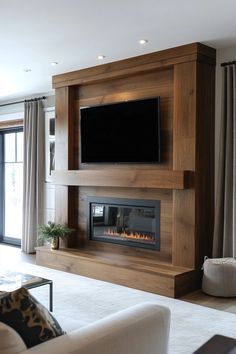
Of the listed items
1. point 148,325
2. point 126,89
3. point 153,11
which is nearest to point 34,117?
point 126,89

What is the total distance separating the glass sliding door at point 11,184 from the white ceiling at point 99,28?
2.39m

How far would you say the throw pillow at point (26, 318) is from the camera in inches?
63.8

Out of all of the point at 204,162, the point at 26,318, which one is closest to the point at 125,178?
the point at 204,162

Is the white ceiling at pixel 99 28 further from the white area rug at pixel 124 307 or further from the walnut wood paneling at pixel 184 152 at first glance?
the white area rug at pixel 124 307

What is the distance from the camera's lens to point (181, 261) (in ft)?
14.8

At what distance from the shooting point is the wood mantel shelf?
440cm

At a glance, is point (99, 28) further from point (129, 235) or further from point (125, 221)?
point (129, 235)

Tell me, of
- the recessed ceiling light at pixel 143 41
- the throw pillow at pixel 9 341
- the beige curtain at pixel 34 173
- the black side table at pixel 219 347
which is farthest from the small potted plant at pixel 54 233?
A: the throw pillow at pixel 9 341

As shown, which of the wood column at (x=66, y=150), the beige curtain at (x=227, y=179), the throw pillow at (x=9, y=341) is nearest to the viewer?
the throw pillow at (x=9, y=341)

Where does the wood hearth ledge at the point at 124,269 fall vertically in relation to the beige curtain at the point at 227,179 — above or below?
below

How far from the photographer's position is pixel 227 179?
174 inches

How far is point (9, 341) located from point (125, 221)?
379 cm

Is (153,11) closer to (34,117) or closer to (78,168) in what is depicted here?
(78,168)

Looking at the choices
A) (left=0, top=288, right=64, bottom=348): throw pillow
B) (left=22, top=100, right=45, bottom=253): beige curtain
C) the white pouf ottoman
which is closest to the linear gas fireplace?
the white pouf ottoman
